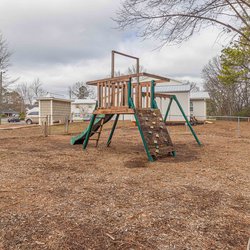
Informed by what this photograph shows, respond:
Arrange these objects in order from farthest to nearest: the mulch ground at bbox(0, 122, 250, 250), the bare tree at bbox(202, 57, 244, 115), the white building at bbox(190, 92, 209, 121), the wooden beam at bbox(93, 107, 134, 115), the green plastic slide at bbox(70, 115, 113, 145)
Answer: the bare tree at bbox(202, 57, 244, 115)
the white building at bbox(190, 92, 209, 121)
the green plastic slide at bbox(70, 115, 113, 145)
the wooden beam at bbox(93, 107, 134, 115)
the mulch ground at bbox(0, 122, 250, 250)

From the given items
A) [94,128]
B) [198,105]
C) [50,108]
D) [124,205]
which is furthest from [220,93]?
[124,205]

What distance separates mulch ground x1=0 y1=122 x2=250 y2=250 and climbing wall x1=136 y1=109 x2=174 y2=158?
49 centimetres

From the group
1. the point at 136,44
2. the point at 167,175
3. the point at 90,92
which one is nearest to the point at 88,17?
the point at 136,44

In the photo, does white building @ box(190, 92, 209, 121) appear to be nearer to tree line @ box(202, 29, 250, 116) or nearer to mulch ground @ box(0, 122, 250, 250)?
tree line @ box(202, 29, 250, 116)

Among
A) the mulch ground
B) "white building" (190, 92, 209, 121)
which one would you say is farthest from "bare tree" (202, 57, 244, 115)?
the mulch ground

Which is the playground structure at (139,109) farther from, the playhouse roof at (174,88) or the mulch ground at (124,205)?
the playhouse roof at (174,88)

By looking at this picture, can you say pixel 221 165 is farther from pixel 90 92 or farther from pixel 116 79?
pixel 90 92

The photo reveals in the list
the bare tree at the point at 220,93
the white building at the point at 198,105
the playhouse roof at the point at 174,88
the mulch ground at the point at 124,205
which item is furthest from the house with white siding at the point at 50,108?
the bare tree at the point at 220,93

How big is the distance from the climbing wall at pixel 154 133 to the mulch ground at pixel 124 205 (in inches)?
19.4

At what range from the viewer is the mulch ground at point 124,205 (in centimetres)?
232

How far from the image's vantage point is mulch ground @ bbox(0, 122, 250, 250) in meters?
2.32

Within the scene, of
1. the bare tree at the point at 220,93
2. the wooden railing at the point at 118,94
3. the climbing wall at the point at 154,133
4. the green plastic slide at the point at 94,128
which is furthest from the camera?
the bare tree at the point at 220,93

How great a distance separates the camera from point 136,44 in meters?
8.27

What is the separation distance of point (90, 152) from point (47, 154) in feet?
4.06
